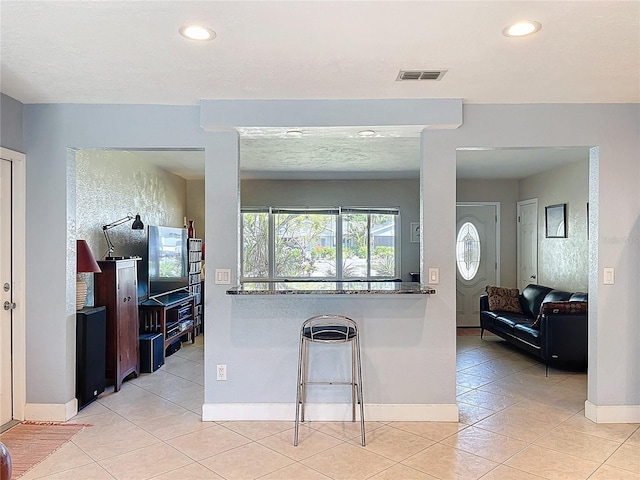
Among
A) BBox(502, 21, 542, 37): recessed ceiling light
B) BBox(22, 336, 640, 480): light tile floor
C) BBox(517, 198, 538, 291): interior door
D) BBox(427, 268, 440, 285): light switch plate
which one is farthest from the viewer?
BBox(517, 198, 538, 291): interior door

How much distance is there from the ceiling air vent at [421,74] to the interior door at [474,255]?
4679mm

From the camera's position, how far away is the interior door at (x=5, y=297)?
3.27 m

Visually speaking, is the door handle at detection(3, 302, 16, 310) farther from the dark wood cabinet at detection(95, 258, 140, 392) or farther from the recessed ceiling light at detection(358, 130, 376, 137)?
the recessed ceiling light at detection(358, 130, 376, 137)

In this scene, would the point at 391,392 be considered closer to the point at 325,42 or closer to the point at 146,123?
the point at 325,42

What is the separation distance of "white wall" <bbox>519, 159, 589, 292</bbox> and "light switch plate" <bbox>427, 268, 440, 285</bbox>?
2877mm

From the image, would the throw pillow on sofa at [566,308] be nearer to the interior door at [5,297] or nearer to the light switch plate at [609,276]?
the light switch plate at [609,276]

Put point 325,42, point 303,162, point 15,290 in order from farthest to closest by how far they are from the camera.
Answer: point 303,162, point 15,290, point 325,42

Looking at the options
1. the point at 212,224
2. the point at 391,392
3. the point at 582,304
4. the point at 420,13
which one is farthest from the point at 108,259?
the point at 582,304

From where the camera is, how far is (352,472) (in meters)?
2.62

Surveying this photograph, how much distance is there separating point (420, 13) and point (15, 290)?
3.30 metres

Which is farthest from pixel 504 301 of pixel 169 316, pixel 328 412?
pixel 169 316

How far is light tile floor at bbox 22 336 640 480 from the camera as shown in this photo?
2.63m

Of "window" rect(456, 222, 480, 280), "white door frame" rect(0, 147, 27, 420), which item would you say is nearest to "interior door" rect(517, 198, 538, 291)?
"window" rect(456, 222, 480, 280)

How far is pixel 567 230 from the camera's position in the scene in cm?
570
